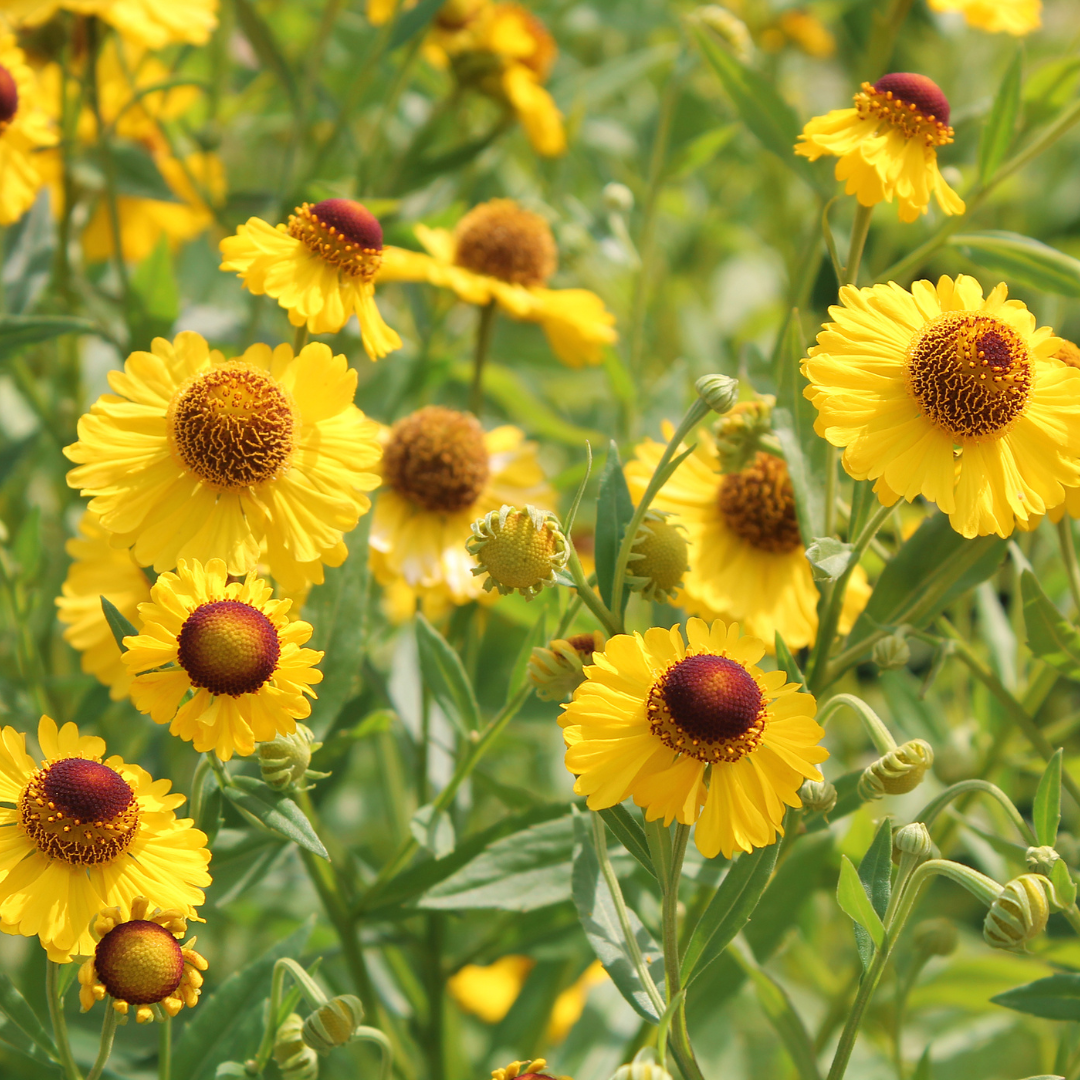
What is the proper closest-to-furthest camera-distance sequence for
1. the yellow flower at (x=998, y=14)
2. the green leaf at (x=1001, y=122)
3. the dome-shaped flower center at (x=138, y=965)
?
the dome-shaped flower center at (x=138, y=965), the green leaf at (x=1001, y=122), the yellow flower at (x=998, y=14)

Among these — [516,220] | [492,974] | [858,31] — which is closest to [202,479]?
[516,220]

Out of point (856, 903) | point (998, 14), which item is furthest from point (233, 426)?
point (998, 14)

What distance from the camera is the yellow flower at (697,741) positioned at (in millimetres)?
620

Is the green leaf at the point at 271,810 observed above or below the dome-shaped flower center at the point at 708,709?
below

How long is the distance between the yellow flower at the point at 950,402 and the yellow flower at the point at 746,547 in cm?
23

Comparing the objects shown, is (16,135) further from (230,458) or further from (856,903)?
(856,903)

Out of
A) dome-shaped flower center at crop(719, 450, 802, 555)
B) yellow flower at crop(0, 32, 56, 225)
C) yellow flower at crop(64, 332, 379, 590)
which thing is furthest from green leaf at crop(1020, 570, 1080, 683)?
yellow flower at crop(0, 32, 56, 225)

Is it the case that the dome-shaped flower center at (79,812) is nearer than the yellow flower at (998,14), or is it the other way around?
the dome-shaped flower center at (79,812)

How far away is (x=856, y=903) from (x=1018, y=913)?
0.28 ft

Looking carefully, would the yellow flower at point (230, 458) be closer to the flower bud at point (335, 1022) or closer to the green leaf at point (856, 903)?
the flower bud at point (335, 1022)

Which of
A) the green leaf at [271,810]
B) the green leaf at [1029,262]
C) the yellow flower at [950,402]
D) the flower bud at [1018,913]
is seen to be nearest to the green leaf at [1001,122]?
the green leaf at [1029,262]

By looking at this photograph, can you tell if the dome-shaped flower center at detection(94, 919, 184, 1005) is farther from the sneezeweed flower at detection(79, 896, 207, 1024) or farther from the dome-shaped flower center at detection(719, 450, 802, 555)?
the dome-shaped flower center at detection(719, 450, 802, 555)

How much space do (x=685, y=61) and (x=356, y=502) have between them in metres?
0.72

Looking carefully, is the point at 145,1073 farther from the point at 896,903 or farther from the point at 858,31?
the point at 858,31
